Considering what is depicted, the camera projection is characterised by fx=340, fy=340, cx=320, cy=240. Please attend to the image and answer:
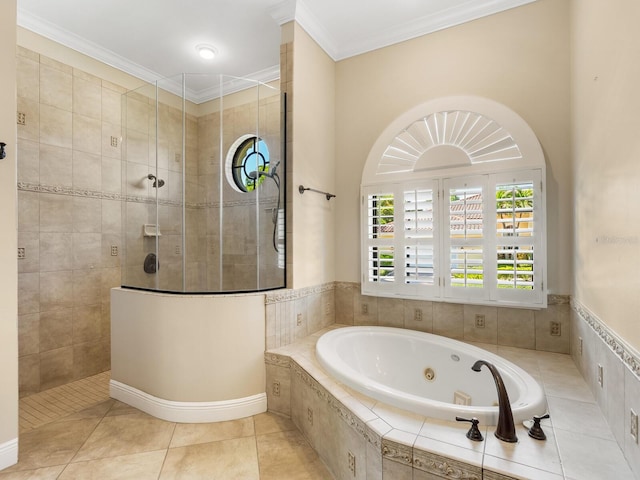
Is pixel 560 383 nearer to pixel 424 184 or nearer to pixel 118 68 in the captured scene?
pixel 424 184

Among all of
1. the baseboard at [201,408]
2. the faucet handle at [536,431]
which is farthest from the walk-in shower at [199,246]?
the faucet handle at [536,431]

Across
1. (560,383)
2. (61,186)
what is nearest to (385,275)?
(560,383)

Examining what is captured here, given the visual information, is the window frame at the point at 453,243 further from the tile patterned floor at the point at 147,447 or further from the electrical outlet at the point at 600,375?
the tile patterned floor at the point at 147,447

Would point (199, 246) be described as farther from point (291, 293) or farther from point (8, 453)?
point (8, 453)

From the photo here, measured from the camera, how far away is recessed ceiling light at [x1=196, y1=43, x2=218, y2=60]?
298 centimetres

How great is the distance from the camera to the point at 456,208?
2.51 meters

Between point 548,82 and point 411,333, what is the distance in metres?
1.98

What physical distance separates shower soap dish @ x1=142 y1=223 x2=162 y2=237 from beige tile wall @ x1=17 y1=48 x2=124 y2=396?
0.92 meters

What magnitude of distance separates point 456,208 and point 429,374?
1194 mm

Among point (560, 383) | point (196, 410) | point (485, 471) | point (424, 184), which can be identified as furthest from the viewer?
point (424, 184)

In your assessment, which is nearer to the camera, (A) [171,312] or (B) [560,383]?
(B) [560,383]

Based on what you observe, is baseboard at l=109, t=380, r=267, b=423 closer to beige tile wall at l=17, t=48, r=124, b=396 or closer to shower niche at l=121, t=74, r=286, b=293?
shower niche at l=121, t=74, r=286, b=293

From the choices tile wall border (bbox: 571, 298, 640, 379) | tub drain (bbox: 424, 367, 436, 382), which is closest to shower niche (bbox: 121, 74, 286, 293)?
tub drain (bbox: 424, 367, 436, 382)

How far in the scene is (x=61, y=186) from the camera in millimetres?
2779
